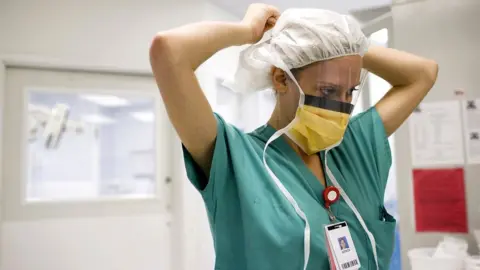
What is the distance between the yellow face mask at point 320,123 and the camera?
90 centimetres

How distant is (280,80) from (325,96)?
11 cm

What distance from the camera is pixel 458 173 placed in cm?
146

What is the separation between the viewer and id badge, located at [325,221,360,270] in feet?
2.73

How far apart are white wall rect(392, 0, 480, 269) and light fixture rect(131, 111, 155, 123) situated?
1703mm

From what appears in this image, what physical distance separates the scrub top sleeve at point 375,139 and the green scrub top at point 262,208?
0.49 feet

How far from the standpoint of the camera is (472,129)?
1.46 meters

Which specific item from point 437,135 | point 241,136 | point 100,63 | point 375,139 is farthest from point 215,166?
point 100,63

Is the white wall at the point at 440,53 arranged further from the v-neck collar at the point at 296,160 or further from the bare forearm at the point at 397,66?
the v-neck collar at the point at 296,160

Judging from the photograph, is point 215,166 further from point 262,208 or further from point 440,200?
point 440,200

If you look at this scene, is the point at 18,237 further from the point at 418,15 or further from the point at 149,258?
the point at 418,15

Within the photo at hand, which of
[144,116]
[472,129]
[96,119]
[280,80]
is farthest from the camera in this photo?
[144,116]

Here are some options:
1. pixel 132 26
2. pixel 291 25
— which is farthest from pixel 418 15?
pixel 132 26

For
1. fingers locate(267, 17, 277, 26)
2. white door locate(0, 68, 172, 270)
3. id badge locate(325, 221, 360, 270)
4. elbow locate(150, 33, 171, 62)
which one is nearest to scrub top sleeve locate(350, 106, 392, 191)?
id badge locate(325, 221, 360, 270)

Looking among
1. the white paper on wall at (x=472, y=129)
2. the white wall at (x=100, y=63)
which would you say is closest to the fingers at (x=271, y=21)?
the white paper on wall at (x=472, y=129)
